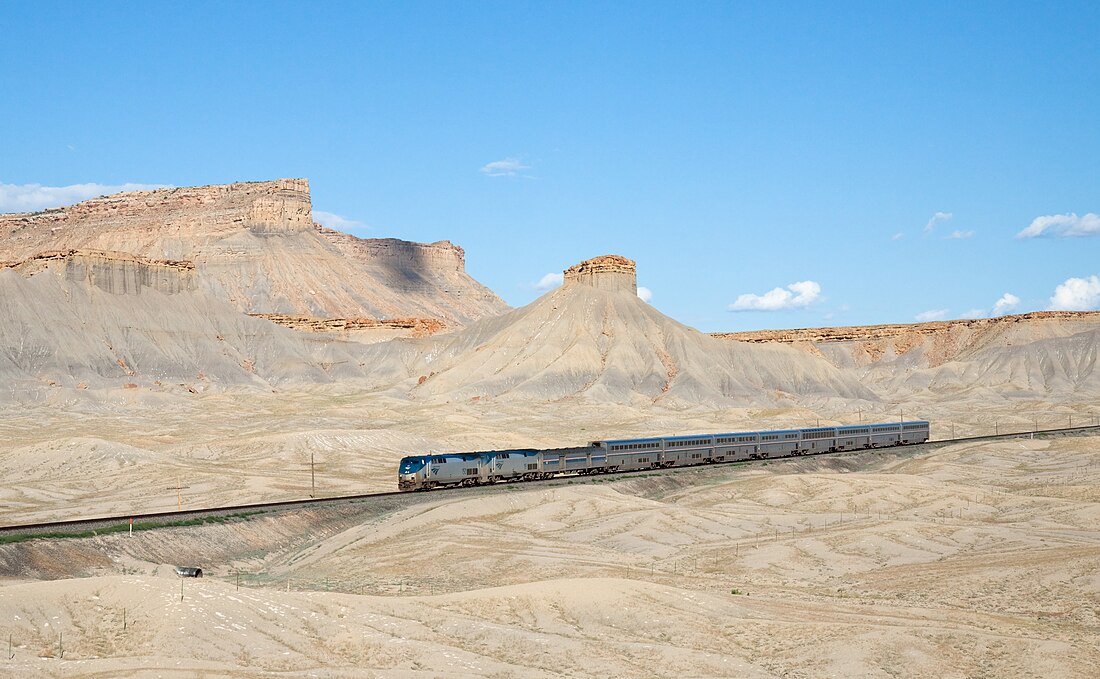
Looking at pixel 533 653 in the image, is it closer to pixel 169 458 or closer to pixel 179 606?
pixel 179 606

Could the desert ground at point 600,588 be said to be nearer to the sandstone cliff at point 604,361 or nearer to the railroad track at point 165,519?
the railroad track at point 165,519

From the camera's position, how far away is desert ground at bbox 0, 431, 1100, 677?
2764cm

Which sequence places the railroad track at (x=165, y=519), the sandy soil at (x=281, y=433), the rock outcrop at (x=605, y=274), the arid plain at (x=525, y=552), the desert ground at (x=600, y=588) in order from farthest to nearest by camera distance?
the rock outcrop at (x=605, y=274)
the sandy soil at (x=281, y=433)
the railroad track at (x=165, y=519)
the arid plain at (x=525, y=552)
the desert ground at (x=600, y=588)

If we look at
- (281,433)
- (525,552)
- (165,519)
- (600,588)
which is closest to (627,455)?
(525,552)

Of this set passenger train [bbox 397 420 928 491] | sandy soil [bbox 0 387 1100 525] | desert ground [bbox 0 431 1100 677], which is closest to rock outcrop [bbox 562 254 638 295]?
sandy soil [bbox 0 387 1100 525]

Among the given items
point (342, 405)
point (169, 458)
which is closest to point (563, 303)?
point (342, 405)

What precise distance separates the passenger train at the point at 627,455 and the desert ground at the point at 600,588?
106 inches

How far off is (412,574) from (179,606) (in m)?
14.5

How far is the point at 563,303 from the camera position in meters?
177

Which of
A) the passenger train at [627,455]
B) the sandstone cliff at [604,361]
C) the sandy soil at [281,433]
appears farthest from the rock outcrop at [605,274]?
the passenger train at [627,455]

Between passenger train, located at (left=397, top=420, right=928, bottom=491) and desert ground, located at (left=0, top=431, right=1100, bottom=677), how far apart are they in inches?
106

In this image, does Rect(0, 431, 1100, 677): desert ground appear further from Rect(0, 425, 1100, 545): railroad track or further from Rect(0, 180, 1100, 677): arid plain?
Rect(0, 425, 1100, 545): railroad track

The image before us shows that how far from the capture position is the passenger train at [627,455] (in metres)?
61.3

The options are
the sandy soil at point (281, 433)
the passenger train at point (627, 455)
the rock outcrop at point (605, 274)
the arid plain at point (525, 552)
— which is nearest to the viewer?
the arid plain at point (525, 552)
